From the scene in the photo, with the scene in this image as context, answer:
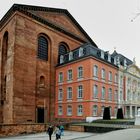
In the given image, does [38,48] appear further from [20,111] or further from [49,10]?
[20,111]

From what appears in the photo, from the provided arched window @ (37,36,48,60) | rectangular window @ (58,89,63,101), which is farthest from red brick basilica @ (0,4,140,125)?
rectangular window @ (58,89,63,101)

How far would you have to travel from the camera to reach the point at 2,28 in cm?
4791

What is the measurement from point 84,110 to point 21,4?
756 inches

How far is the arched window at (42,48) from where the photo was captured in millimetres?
46688

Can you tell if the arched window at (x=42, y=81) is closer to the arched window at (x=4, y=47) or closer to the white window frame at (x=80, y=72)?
the white window frame at (x=80, y=72)

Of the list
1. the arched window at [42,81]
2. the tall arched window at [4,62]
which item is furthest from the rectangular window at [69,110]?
the tall arched window at [4,62]

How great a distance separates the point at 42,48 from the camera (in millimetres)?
47156

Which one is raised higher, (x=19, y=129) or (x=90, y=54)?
(x=90, y=54)

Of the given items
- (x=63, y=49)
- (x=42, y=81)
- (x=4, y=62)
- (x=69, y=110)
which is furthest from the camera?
(x=63, y=49)

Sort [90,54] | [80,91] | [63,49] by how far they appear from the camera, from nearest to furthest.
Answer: [90,54], [80,91], [63,49]

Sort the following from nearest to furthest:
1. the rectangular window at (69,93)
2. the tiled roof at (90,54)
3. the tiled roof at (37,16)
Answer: the tiled roof at (90,54) → the tiled roof at (37,16) → the rectangular window at (69,93)

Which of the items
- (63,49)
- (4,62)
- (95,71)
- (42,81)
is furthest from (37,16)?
(95,71)

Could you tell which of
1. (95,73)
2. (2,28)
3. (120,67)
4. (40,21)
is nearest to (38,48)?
(40,21)

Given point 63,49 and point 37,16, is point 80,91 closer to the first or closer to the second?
point 63,49
